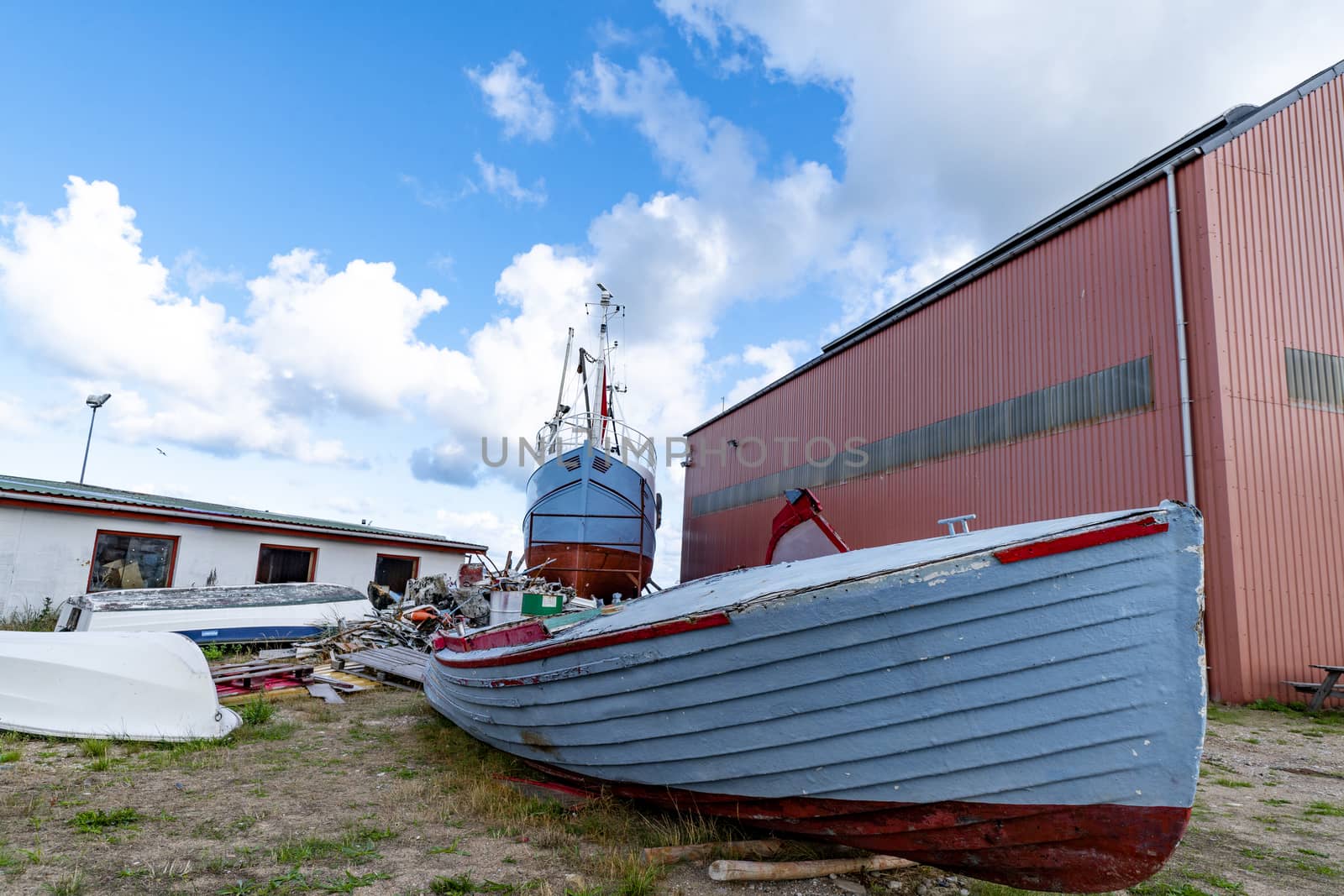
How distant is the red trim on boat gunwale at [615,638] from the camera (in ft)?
10.8

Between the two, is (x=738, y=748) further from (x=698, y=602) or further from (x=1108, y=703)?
(x=1108, y=703)

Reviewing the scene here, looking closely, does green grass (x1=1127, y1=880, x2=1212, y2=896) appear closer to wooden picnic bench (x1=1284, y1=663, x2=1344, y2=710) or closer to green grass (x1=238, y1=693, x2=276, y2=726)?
wooden picnic bench (x1=1284, y1=663, x2=1344, y2=710)

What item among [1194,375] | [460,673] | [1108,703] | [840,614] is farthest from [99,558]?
[1194,375]

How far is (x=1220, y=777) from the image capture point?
5957 mm

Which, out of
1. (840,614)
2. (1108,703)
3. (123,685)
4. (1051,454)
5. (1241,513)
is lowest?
(123,685)

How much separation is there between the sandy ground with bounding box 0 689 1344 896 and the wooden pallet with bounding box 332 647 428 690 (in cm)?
302

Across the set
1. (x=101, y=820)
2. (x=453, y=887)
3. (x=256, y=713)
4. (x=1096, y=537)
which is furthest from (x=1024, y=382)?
(x=101, y=820)

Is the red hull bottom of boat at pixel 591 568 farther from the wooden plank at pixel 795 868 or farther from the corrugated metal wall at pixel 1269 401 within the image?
the wooden plank at pixel 795 868

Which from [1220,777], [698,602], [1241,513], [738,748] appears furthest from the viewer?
[1241,513]

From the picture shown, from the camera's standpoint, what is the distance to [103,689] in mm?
6320

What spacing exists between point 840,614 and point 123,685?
6618 millimetres

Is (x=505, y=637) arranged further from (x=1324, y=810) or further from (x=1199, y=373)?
(x=1199, y=373)

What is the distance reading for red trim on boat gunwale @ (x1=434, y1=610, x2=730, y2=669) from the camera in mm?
3293

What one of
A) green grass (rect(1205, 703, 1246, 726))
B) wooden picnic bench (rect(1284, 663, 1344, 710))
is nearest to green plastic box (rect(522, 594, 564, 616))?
green grass (rect(1205, 703, 1246, 726))
